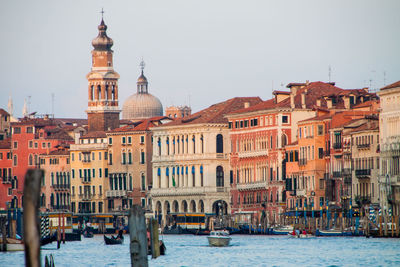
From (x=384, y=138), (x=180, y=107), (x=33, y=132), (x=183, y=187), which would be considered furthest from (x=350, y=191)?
(x=180, y=107)

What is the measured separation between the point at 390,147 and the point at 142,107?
210 feet

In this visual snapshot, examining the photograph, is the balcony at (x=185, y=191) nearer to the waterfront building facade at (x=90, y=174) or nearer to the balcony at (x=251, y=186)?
the balcony at (x=251, y=186)

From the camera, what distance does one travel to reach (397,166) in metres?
78.0

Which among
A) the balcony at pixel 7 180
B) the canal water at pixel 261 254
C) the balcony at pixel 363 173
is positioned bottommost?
the canal water at pixel 261 254

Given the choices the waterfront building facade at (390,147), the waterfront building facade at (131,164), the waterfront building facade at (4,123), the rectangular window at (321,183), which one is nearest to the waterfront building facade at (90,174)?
the waterfront building facade at (131,164)

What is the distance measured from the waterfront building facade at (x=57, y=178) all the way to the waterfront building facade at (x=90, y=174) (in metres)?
1.26

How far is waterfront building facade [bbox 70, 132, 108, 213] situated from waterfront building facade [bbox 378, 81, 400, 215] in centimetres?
4333

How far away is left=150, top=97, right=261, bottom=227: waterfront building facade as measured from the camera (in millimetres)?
106938

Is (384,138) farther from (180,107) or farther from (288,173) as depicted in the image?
(180,107)

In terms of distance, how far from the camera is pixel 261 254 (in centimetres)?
6181

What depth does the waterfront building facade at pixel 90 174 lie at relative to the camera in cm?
12025

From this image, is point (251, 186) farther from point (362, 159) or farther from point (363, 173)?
point (363, 173)

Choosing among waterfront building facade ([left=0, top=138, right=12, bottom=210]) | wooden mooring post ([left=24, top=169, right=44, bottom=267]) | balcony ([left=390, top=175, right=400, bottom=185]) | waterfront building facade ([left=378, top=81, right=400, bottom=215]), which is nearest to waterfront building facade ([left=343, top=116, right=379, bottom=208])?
waterfront building facade ([left=378, top=81, right=400, bottom=215])

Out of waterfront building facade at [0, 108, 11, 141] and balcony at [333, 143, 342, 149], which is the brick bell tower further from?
balcony at [333, 143, 342, 149]
